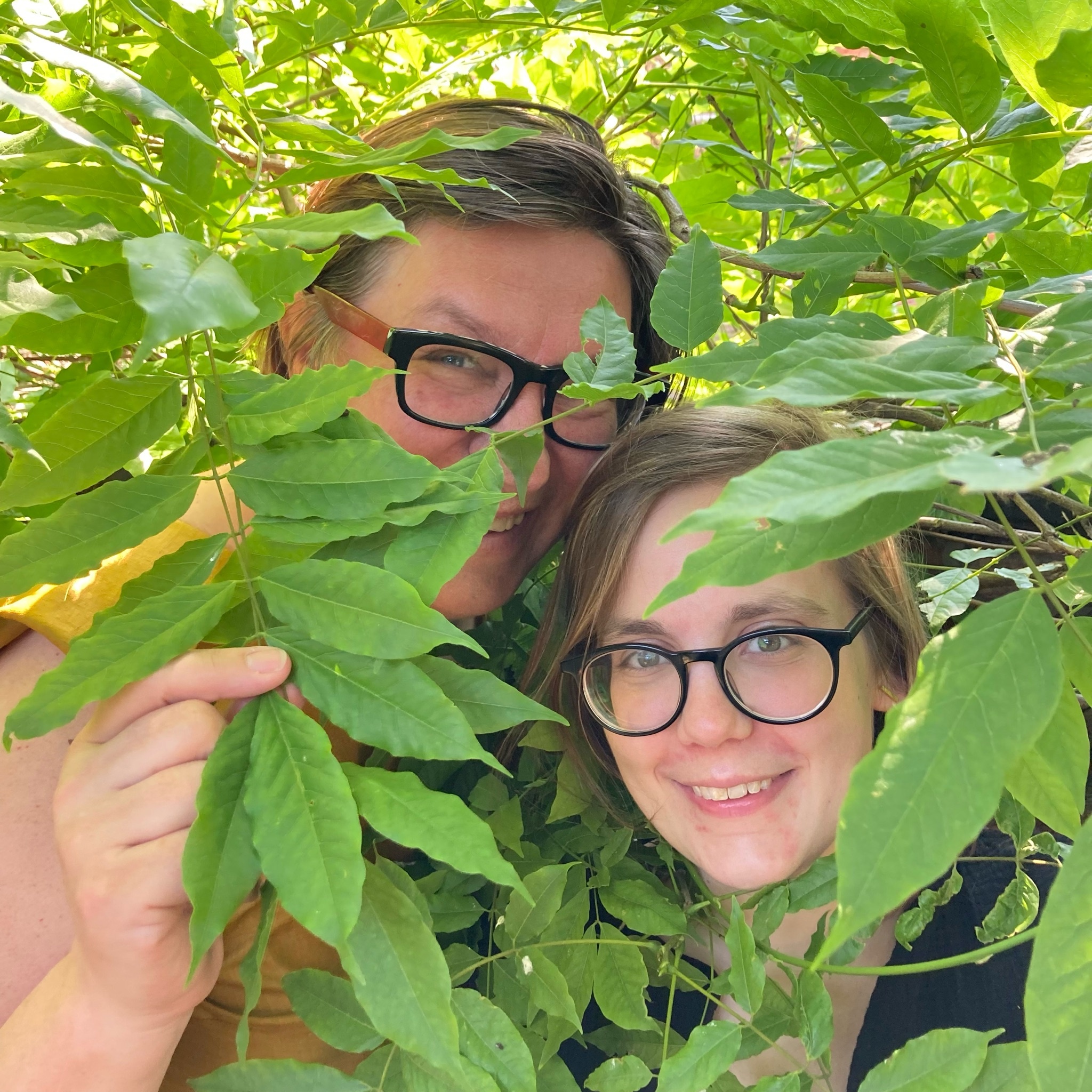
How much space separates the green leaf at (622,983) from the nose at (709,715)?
216 millimetres

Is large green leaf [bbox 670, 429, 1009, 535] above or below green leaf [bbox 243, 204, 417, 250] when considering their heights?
below

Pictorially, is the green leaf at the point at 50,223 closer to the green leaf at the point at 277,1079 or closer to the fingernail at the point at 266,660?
the fingernail at the point at 266,660

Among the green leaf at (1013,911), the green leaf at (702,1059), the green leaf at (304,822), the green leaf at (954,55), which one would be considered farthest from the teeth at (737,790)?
the green leaf at (954,55)

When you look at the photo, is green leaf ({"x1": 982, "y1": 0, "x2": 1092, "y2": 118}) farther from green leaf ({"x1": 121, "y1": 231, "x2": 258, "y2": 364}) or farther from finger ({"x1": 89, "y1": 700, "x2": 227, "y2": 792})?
finger ({"x1": 89, "y1": 700, "x2": 227, "y2": 792})

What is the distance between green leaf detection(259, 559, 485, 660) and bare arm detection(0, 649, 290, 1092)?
4 cm

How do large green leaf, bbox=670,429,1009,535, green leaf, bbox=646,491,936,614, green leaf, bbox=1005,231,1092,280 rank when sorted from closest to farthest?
large green leaf, bbox=670,429,1009,535 < green leaf, bbox=646,491,936,614 < green leaf, bbox=1005,231,1092,280

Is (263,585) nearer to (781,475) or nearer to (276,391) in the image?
(276,391)

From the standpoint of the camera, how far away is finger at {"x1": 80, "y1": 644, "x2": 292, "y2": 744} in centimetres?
65

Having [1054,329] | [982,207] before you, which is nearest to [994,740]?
[1054,329]

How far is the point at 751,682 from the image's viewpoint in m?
1.03

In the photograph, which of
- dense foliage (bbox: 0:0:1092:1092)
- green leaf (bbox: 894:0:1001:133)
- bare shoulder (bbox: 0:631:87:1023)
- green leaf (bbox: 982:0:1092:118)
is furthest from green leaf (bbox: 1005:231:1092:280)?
bare shoulder (bbox: 0:631:87:1023)

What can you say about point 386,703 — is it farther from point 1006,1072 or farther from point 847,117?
point 847,117

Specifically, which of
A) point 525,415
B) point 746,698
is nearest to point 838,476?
point 746,698

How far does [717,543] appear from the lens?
0.47m
